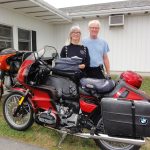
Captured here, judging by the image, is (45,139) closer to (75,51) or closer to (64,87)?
(64,87)

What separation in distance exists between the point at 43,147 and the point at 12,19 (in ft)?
19.4

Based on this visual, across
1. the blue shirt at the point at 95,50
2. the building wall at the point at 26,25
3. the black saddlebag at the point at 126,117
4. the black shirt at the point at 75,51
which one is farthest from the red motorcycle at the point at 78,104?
the building wall at the point at 26,25

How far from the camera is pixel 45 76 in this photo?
11.9 ft

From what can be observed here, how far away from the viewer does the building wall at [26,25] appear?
8000mm

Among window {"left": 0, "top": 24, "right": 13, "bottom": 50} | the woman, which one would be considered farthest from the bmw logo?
window {"left": 0, "top": 24, "right": 13, "bottom": 50}

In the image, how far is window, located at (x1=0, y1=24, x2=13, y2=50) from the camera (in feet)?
25.9

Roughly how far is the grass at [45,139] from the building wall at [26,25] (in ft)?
15.9

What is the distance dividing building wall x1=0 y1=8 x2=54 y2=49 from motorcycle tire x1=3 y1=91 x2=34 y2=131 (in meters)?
4.55

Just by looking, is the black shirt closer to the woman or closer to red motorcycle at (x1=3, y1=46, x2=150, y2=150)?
the woman

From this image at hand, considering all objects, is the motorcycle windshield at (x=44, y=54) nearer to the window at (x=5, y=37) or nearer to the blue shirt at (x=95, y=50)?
the blue shirt at (x=95, y=50)

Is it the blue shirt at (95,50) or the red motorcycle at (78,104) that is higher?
the blue shirt at (95,50)

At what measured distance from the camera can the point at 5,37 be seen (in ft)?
26.5

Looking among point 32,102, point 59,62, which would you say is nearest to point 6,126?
point 32,102

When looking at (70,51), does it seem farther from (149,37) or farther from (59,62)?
(149,37)
